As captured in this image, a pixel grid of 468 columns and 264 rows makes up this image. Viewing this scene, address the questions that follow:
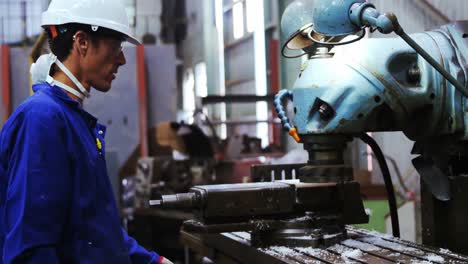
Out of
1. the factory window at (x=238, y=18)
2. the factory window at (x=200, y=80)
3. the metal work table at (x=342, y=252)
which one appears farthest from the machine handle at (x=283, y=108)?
the factory window at (x=200, y=80)

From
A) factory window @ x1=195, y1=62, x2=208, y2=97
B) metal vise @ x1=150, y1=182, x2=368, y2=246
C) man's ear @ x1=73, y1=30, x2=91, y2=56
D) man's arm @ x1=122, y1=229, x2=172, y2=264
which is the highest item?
factory window @ x1=195, y1=62, x2=208, y2=97

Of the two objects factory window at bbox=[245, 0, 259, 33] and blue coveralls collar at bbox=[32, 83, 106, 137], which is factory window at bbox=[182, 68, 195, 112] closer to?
factory window at bbox=[245, 0, 259, 33]

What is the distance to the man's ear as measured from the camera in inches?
47.9

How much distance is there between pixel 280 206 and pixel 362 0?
18.7 inches

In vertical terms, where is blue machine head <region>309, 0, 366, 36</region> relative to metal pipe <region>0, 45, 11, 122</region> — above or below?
below

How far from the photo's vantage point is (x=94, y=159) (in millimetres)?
1170

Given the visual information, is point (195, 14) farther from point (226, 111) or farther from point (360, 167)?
point (360, 167)

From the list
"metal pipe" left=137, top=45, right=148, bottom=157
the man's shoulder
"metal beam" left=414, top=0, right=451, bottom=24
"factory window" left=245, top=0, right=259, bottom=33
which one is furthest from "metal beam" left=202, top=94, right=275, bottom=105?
the man's shoulder

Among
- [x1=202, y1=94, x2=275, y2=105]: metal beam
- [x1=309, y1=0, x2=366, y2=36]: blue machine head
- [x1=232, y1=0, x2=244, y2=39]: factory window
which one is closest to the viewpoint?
[x1=309, y1=0, x2=366, y2=36]: blue machine head

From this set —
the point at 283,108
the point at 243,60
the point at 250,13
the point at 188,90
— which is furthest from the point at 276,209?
the point at 188,90

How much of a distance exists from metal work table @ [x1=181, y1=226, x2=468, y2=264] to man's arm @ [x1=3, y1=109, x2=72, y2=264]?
441mm

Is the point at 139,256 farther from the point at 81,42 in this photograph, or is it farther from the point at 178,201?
the point at 81,42

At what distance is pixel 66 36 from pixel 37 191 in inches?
12.5

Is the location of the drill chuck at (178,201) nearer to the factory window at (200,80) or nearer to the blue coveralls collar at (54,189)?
the blue coveralls collar at (54,189)
